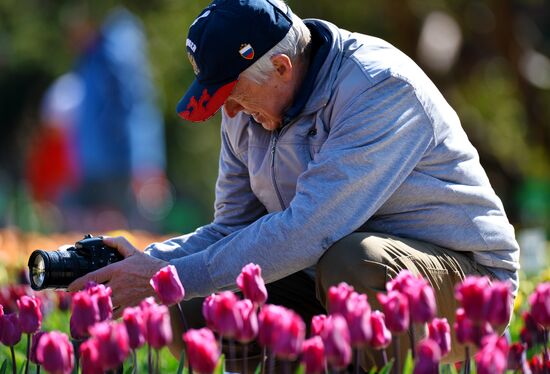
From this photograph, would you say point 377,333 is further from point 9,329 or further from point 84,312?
point 9,329

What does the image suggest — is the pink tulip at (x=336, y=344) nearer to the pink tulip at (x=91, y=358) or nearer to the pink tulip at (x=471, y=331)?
the pink tulip at (x=471, y=331)

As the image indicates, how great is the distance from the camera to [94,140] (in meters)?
9.41

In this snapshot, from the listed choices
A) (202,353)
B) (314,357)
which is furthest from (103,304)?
(314,357)

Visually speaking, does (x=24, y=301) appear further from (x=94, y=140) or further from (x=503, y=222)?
(x=94, y=140)

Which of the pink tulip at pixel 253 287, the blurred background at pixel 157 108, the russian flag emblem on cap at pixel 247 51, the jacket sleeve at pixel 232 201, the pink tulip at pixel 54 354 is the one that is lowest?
the blurred background at pixel 157 108

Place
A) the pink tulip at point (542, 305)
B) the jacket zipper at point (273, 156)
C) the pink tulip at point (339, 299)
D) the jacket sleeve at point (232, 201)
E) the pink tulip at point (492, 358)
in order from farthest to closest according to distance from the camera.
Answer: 1. the jacket sleeve at point (232, 201)
2. the jacket zipper at point (273, 156)
3. the pink tulip at point (542, 305)
4. the pink tulip at point (339, 299)
5. the pink tulip at point (492, 358)

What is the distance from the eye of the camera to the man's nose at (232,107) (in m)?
3.29

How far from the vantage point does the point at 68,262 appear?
119 inches

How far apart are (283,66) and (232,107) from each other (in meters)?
0.20

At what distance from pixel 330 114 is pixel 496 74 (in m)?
11.3

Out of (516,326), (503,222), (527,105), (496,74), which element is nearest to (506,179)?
(527,105)

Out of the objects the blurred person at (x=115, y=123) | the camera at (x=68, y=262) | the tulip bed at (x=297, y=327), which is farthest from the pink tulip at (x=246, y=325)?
the blurred person at (x=115, y=123)

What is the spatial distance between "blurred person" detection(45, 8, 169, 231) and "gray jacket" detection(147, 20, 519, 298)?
590 centimetres

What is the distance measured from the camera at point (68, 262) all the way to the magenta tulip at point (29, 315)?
40 cm
